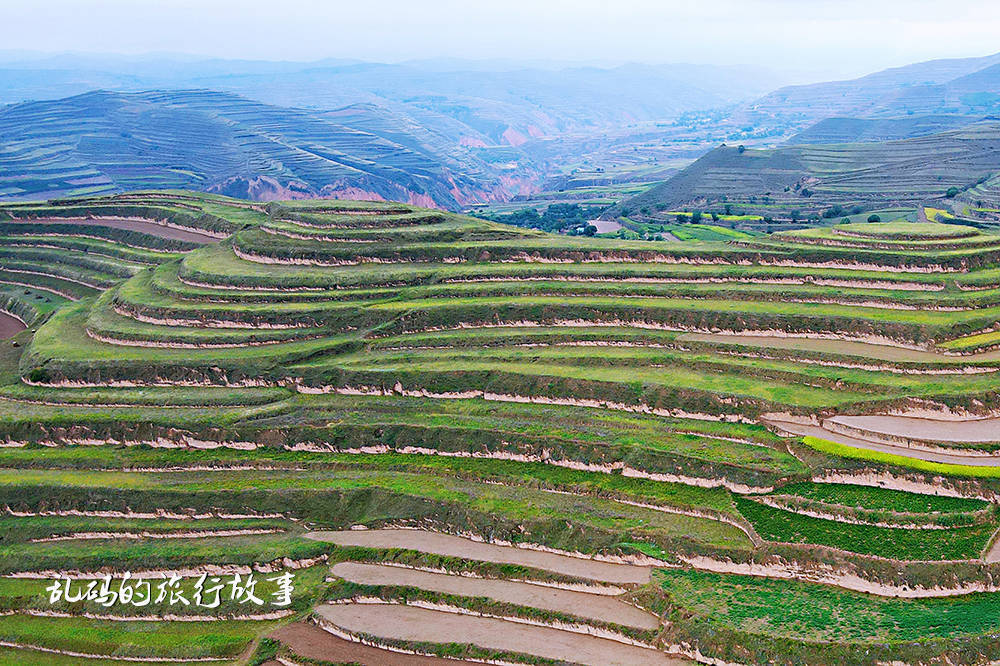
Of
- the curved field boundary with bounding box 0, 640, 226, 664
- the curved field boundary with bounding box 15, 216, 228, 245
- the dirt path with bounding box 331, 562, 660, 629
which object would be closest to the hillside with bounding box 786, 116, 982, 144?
the curved field boundary with bounding box 15, 216, 228, 245

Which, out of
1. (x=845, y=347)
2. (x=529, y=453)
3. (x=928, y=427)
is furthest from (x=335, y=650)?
(x=845, y=347)

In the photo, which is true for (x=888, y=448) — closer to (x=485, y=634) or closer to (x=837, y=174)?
(x=485, y=634)

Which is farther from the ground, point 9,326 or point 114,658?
point 9,326

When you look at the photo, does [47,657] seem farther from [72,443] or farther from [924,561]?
[924,561]

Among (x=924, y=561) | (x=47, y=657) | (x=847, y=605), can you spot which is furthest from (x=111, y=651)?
(x=924, y=561)

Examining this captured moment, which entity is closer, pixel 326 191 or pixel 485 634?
pixel 485 634

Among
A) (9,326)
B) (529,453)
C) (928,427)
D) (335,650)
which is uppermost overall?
(928,427)

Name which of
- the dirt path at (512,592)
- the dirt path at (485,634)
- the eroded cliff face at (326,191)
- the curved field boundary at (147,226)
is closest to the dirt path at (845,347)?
the dirt path at (512,592)

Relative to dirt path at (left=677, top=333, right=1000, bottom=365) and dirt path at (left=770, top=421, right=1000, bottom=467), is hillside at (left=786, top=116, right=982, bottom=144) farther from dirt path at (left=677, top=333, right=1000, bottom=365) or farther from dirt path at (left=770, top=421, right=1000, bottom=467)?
dirt path at (left=770, top=421, right=1000, bottom=467)
